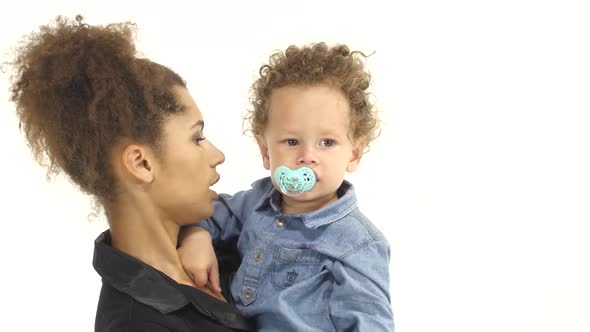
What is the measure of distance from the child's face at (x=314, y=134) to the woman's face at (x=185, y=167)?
0.20 meters

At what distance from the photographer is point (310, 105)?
2234 mm

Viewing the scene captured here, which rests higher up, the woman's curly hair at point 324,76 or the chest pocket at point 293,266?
the woman's curly hair at point 324,76

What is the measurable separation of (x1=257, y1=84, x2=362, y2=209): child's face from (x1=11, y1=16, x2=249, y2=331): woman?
0.21 m

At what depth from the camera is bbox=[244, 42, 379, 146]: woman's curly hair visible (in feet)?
7.53

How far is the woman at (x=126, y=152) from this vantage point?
1934mm

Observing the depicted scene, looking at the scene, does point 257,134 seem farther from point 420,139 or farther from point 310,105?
point 420,139

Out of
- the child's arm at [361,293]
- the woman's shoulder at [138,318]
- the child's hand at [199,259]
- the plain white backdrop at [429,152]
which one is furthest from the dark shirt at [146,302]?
the plain white backdrop at [429,152]

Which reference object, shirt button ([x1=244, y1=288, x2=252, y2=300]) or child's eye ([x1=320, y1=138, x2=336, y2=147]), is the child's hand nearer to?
shirt button ([x1=244, y1=288, x2=252, y2=300])

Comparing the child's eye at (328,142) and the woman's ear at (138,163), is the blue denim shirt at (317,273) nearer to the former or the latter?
the child's eye at (328,142)

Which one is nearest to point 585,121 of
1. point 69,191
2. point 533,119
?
point 533,119

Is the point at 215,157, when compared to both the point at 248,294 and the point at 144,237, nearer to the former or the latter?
the point at 144,237

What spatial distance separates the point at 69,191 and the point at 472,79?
1.83 meters

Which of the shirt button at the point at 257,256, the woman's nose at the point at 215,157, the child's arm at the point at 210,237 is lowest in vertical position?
the shirt button at the point at 257,256

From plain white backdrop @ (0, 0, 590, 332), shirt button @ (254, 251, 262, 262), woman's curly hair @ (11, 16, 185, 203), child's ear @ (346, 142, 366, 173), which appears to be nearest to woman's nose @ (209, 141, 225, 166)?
woman's curly hair @ (11, 16, 185, 203)
